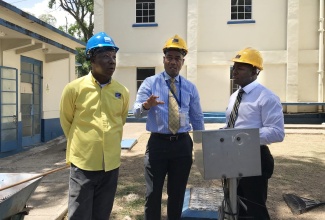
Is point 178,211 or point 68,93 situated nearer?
point 68,93

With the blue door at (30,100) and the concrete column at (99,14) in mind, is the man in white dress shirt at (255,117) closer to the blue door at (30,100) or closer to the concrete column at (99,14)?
the blue door at (30,100)

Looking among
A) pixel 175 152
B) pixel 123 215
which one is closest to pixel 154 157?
pixel 175 152

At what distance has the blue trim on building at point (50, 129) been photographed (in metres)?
10.8

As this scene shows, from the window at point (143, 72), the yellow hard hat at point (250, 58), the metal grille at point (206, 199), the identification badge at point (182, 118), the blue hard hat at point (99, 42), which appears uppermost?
the window at point (143, 72)

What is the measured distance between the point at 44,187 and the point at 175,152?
3135mm

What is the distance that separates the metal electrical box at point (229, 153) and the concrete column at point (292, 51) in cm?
1239

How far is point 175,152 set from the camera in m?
3.18

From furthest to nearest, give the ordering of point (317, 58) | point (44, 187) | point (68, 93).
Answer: point (317, 58) < point (44, 187) < point (68, 93)

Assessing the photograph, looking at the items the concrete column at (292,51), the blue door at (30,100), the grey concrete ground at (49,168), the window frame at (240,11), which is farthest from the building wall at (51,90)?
the concrete column at (292,51)

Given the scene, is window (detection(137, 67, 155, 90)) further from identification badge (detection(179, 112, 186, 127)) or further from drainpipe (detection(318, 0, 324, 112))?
identification badge (detection(179, 112, 186, 127))

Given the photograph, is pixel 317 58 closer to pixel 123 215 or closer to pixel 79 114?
pixel 123 215

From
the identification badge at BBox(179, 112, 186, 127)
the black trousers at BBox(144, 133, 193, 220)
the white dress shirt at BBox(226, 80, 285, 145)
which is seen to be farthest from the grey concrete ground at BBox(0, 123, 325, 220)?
the white dress shirt at BBox(226, 80, 285, 145)

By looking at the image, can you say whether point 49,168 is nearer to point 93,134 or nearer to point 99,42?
point 93,134

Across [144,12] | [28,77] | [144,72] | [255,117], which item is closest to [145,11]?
[144,12]
